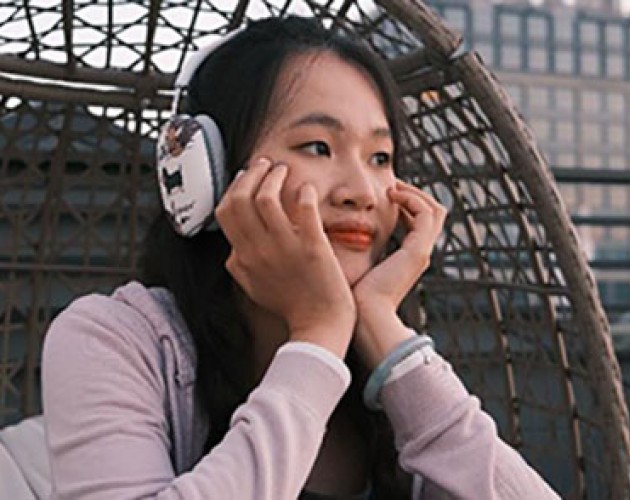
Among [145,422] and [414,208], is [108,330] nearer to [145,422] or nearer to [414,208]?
[145,422]

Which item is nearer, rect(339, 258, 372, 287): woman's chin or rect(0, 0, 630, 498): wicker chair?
rect(339, 258, 372, 287): woman's chin

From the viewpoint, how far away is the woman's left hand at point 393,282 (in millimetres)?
537

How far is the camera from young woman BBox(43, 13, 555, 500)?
0.46 m

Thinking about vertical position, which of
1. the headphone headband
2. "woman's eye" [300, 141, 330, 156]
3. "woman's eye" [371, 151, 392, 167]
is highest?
the headphone headband

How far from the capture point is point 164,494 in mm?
437

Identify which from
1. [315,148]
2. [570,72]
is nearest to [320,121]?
[315,148]

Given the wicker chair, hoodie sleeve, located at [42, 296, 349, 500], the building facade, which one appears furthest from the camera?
the building facade

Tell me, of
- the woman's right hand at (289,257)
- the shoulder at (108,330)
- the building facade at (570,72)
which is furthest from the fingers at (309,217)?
the building facade at (570,72)

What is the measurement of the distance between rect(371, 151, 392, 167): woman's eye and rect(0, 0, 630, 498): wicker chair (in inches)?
21.9

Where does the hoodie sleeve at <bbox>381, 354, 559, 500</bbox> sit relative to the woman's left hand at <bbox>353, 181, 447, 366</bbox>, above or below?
below

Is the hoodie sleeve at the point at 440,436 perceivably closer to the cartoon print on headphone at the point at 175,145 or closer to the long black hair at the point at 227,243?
the long black hair at the point at 227,243

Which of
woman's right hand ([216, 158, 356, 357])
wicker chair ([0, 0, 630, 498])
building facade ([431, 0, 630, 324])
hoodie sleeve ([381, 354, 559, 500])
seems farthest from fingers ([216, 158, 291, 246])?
building facade ([431, 0, 630, 324])

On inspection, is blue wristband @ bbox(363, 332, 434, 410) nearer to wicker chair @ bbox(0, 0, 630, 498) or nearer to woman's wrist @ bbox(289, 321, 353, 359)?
woman's wrist @ bbox(289, 321, 353, 359)

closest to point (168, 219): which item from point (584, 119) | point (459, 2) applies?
point (459, 2)
